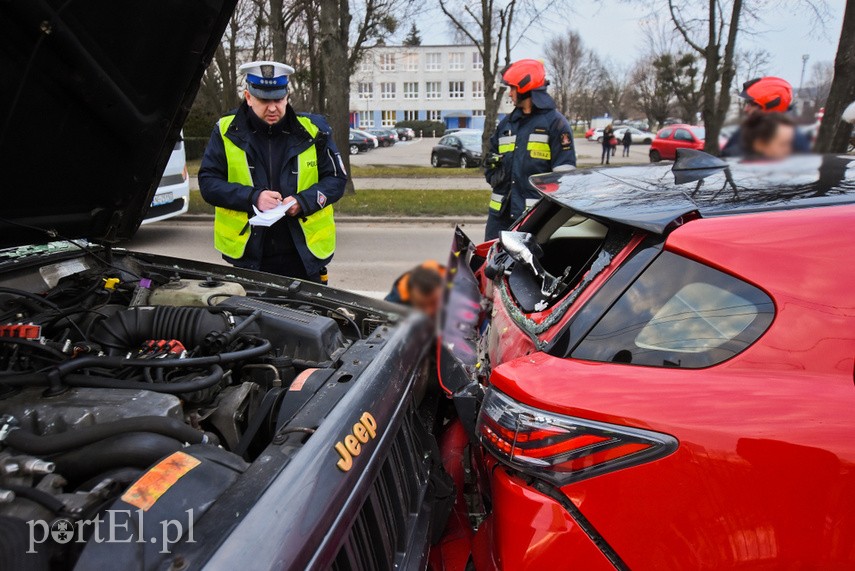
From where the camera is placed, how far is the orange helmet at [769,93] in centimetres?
66

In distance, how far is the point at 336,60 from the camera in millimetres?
6074

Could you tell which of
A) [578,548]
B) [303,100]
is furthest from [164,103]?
[303,100]

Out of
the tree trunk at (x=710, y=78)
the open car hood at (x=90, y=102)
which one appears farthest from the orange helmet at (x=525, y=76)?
the tree trunk at (x=710, y=78)

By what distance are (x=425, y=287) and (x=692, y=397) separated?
1.11 metres

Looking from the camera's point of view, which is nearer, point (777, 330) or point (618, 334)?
point (777, 330)

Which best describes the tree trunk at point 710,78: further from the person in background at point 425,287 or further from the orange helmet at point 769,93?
the person in background at point 425,287

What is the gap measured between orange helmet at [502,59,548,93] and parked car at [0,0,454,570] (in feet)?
9.26

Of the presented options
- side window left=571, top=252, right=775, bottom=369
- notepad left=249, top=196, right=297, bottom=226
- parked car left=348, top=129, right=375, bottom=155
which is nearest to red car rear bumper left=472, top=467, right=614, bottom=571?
side window left=571, top=252, right=775, bottom=369

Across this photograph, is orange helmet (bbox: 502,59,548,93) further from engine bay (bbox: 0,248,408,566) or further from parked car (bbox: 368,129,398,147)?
parked car (bbox: 368,129,398,147)

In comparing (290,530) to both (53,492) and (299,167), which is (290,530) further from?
(299,167)

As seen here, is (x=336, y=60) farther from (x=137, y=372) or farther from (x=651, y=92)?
(x=651, y=92)

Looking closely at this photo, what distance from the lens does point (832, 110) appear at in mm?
695

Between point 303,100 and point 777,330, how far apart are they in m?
24.2

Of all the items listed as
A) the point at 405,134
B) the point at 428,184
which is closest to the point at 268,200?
the point at 428,184
